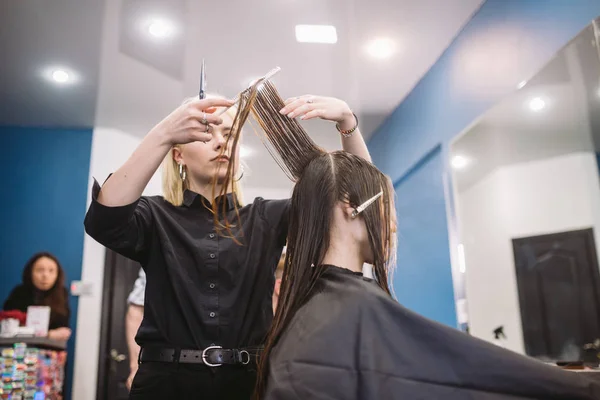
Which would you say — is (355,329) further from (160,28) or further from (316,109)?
(160,28)

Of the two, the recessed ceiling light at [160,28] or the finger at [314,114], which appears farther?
the recessed ceiling light at [160,28]

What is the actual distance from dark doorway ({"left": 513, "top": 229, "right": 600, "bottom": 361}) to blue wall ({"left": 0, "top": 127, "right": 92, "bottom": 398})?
3951mm

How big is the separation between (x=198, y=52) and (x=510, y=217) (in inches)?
101

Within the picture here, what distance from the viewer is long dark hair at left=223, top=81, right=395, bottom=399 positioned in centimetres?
125

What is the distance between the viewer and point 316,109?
1.36 metres

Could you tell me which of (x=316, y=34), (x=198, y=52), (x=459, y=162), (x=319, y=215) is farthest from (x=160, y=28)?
(x=319, y=215)

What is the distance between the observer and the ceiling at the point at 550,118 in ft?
7.86

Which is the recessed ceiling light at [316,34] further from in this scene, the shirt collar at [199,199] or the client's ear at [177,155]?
the shirt collar at [199,199]

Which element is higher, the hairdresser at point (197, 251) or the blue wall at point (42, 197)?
the blue wall at point (42, 197)

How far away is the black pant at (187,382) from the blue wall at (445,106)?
7.83 feet

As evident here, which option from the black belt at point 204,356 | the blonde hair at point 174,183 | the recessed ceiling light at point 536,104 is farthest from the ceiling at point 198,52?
the black belt at point 204,356

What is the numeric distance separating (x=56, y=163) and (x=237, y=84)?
2084mm

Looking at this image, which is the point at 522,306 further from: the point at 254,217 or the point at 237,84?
the point at 237,84

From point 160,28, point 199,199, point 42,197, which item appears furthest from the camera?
point 42,197
